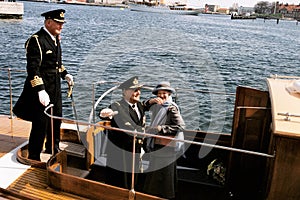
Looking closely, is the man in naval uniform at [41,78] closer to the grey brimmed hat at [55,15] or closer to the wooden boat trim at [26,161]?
the grey brimmed hat at [55,15]

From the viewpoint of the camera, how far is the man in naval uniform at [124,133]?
12.0 feet

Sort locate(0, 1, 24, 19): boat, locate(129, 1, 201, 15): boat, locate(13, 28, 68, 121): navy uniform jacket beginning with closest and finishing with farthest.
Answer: locate(13, 28, 68, 121): navy uniform jacket, locate(0, 1, 24, 19): boat, locate(129, 1, 201, 15): boat

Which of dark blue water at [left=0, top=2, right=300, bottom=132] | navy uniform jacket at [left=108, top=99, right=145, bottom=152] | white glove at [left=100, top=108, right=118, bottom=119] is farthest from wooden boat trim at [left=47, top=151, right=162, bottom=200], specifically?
dark blue water at [left=0, top=2, right=300, bottom=132]

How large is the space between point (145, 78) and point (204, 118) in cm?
421

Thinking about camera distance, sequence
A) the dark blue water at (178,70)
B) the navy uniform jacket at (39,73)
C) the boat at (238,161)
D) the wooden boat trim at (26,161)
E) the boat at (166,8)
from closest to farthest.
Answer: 1. the boat at (238,161)
2. the navy uniform jacket at (39,73)
3. the wooden boat trim at (26,161)
4. the dark blue water at (178,70)
5. the boat at (166,8)

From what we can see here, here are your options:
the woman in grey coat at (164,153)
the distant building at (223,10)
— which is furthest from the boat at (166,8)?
the woman in grey coat at (164,153)

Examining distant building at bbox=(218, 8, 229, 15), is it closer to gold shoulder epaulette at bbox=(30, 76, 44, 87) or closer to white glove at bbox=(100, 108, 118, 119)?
gold shoulder epaulette at bbox=(30, 76, 44, 87)

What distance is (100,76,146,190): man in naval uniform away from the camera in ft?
12.0

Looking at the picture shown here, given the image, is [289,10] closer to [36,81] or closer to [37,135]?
[37,135]

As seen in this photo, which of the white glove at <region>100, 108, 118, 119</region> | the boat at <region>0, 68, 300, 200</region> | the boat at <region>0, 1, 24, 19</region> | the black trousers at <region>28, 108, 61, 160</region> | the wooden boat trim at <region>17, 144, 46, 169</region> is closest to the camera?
the boat at <region>0, 68, 300, 200</region>

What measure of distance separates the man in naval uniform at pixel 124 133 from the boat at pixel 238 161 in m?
0.27

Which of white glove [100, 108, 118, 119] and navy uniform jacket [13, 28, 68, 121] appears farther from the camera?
navy uniform jacket [13, 28, 68, 121]

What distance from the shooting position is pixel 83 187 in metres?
3.73

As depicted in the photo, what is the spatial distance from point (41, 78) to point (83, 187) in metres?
1.47
